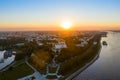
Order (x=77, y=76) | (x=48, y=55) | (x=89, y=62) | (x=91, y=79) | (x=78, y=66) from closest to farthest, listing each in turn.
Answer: (x=91, y=79)
(x=77, y=76)
(x=78, y=66)
(x=89, y=62)
(x=48, y=55)

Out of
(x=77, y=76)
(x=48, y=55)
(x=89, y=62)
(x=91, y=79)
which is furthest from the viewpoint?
(x=48, y=55)

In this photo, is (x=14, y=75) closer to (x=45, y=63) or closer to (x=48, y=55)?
(x=45, y=63)

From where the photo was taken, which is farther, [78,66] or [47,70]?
[78,66]

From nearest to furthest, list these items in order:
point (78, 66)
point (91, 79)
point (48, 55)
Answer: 1. point (91, 79)
2. point (78, 66)
3. point (48, 55)

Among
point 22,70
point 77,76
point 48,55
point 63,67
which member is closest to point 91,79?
point 77,76

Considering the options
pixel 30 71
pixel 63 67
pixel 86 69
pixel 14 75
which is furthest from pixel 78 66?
pixel 14 75

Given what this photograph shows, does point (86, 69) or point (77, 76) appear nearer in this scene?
point (77, 76)

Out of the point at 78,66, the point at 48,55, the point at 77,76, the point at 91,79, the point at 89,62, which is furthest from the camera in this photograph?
the point at 48,55

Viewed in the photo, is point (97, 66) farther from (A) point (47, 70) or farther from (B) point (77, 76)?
(A) point (47, 70)
